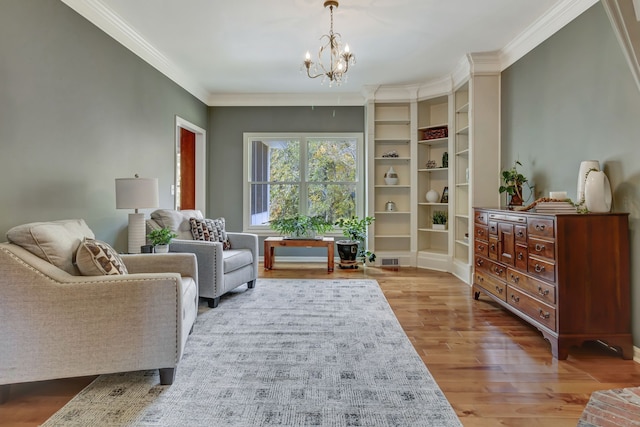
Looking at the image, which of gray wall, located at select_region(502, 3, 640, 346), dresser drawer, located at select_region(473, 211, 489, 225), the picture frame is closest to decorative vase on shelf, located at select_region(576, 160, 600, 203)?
gray wall, located at select_region(502, 3, 640, 346)

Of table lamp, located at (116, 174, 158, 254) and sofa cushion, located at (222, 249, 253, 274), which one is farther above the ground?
table lamp, located at (116, 174, 158, 254)

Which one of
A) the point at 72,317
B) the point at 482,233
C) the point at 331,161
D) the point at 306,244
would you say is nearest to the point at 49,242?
the point at 72,317

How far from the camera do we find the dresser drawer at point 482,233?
3.35 meters

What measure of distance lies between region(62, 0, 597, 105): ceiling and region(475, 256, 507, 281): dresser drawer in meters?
2.14

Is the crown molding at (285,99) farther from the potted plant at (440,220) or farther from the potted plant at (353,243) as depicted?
the potted plant at (440,220)

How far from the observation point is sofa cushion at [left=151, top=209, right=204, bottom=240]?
11.7 feet

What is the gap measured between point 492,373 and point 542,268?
0.87 metres

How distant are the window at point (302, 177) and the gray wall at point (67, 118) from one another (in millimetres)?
2074

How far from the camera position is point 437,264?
5.02 meters

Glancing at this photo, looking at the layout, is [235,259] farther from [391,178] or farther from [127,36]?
[391,178]

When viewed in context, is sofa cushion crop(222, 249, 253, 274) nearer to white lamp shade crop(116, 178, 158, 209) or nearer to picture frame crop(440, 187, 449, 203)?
white lamp shade crop(116, 178, 158, 209)

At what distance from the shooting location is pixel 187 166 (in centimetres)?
542

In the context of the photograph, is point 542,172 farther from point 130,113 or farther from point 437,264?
point 130,113

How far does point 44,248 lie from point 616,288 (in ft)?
11.3
